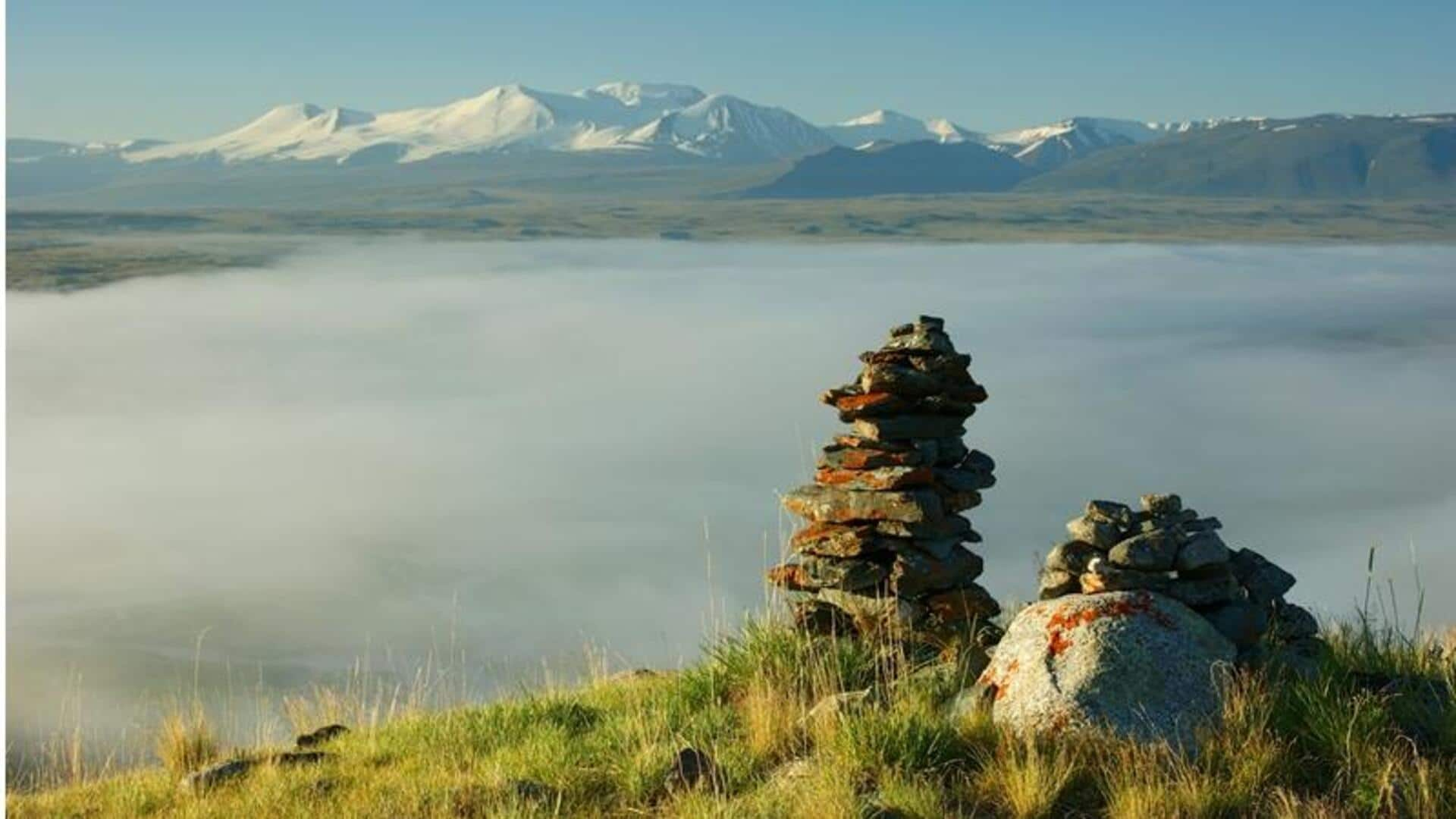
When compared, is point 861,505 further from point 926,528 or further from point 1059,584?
point 1059,584

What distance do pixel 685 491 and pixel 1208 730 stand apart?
156355mm

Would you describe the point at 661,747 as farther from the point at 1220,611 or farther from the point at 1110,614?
the point at 1220,611

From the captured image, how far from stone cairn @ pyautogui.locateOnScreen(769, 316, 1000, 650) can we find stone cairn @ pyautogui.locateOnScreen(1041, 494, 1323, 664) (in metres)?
1.40

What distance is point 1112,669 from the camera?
10.2 metres

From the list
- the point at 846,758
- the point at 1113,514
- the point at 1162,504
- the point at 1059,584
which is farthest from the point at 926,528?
the point at 846,758

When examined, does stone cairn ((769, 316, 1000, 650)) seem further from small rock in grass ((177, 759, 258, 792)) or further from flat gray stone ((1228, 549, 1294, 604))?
small rock in grass ((177, 759, 258, 792))

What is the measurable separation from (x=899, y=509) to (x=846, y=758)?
3.51 metres

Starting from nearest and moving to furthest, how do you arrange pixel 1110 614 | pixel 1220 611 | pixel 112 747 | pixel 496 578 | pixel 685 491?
pixel 1110 614
pixel 1220 611
pixel 112 747
pixel 496 578
pixel 685 491

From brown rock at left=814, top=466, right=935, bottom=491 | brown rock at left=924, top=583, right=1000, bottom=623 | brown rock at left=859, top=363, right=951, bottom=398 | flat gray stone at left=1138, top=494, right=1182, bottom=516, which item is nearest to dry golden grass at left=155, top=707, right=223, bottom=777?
brown rock at left=814, top=466, right=935, bottom=491

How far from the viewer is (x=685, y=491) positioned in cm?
16600

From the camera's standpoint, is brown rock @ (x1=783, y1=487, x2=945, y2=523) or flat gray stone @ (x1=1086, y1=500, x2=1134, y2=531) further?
brown rock @ (x1=783, y1=487, x2=945, y2=523)

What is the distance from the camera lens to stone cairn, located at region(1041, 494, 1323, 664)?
A: 36.9ft

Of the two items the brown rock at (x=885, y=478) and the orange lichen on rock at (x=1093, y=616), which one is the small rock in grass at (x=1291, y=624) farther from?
the brown rock at (x=885, y=478)

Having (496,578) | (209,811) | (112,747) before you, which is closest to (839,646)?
(209,811)
